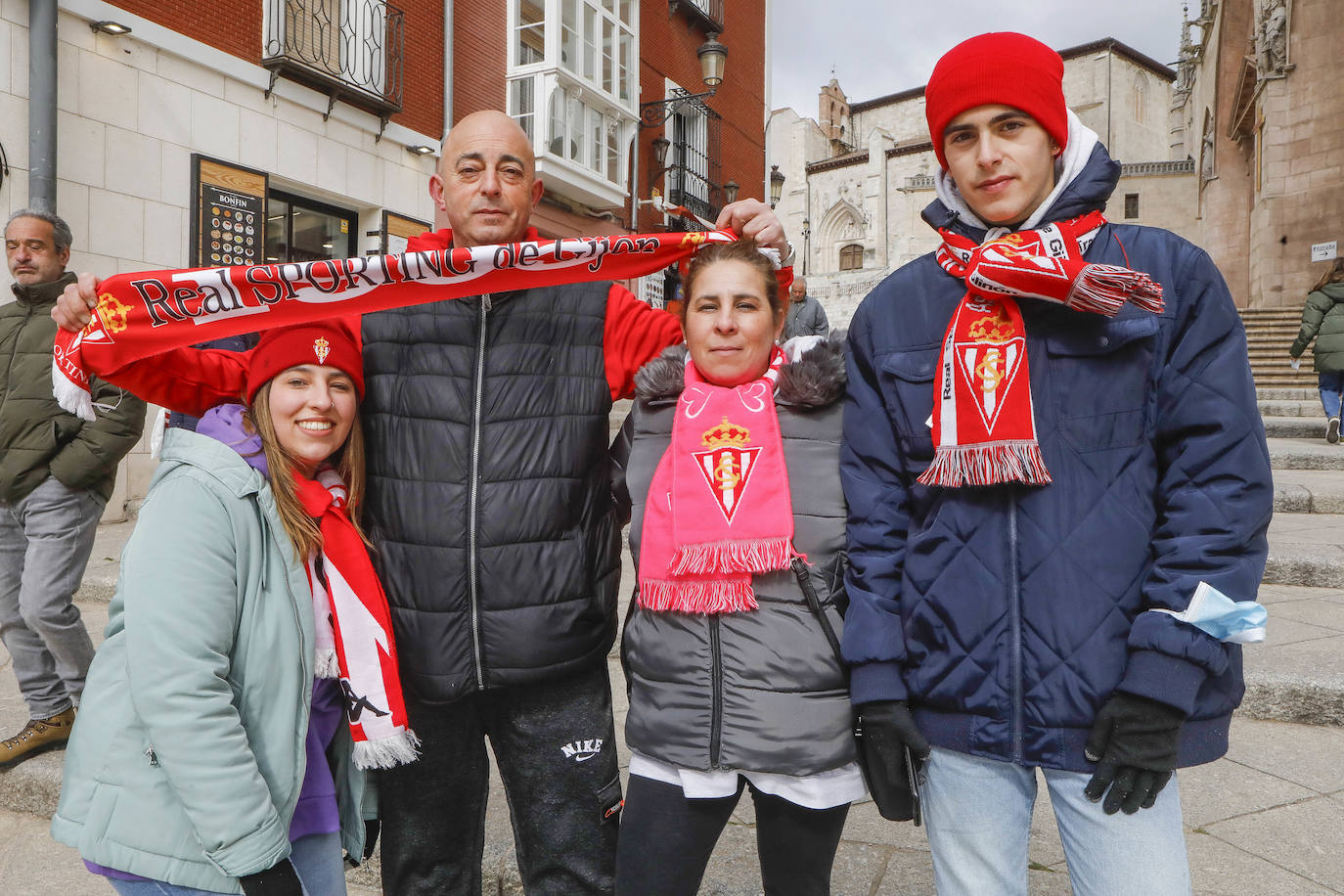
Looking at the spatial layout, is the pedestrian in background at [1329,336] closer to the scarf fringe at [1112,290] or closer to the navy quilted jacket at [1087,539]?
the navy quilted jacket at [1087,539]

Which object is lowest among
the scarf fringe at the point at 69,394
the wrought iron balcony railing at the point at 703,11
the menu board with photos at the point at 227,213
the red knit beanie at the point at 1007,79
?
the scarf fringe at the point at 69,394

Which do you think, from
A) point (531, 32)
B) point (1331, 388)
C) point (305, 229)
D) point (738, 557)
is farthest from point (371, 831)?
point (531, 32)

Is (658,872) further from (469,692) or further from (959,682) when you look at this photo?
(959,682)

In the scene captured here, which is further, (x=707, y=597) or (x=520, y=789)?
(x=520, y=789)

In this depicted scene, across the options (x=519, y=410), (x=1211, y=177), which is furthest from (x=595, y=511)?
(x=1211, y=177)

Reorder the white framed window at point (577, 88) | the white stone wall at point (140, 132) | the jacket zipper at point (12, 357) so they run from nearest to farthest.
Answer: the jacket zipper at point (12, 357)
the white stone wall at point (140, 132)
the white framed window at point (577, 88)

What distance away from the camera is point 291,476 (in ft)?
6.48

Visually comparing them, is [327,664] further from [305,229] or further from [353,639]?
[305,229]

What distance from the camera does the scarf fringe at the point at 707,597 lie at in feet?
6.09

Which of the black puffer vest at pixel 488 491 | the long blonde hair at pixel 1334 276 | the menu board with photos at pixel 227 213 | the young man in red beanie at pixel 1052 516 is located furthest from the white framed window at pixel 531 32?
the young man in red beanie at pixel 1052 516

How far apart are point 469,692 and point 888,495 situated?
1.14 metres

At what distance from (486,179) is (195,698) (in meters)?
1.48

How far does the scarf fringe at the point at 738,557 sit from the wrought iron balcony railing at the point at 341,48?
32.1ft

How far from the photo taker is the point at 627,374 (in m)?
2.40
